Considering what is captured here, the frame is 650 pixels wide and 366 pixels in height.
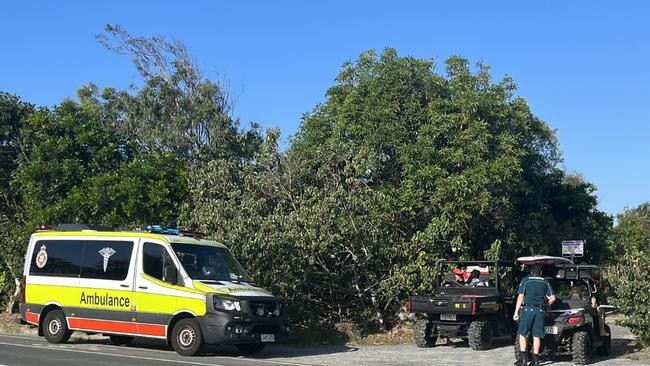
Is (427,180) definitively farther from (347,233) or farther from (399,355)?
(399,355)

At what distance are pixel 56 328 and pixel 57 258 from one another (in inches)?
59.7

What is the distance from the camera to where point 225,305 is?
13797mm

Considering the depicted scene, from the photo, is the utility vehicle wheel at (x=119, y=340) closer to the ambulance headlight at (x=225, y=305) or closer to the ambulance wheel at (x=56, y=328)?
the ambulance wheel at (x=56, y=328)

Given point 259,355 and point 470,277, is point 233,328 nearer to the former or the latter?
point 259,355

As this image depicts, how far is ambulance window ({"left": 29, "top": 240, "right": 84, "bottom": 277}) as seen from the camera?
51.6 feet

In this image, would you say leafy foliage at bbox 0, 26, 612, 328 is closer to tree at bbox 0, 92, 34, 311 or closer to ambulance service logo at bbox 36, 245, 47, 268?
tree at bbox 0, 92, 34, 311

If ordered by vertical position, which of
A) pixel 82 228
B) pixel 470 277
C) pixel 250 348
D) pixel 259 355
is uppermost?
pixel 82 228

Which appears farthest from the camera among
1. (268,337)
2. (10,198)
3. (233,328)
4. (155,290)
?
(10,198)

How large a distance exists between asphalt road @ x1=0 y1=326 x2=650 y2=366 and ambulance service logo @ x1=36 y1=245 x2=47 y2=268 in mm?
1720

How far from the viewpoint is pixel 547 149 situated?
109 ft

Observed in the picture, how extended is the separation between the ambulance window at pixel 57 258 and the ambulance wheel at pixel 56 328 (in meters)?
0.88

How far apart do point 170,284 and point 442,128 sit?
1097cm

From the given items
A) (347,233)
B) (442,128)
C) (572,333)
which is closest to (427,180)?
(442,128)

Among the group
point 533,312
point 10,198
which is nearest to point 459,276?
point 533,312
